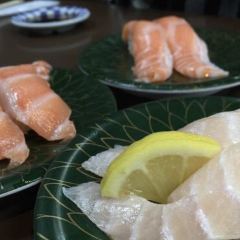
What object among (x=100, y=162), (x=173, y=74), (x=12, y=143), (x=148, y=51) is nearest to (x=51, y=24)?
(x=148, y=51)

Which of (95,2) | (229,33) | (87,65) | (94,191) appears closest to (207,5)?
(95,2)

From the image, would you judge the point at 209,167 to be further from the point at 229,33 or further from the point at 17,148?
the point at 229,33

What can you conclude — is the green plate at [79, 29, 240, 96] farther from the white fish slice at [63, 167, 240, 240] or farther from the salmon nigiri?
the white fish slice at [63, 167, 240, 240]

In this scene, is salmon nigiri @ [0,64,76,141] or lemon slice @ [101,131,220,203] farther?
salmon nigiri @ [0,64,76,141]

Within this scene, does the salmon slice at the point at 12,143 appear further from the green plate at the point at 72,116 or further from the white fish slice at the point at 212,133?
the white fish slice at the point at 212,133

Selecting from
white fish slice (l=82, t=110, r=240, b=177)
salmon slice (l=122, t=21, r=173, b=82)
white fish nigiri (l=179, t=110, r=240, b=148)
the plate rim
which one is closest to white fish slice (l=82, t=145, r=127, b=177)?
white fish slice (l=82, t=110, r=240, b=177)

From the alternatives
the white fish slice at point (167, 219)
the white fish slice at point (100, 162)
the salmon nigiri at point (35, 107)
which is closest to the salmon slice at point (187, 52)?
the salmon nigiri at point (35, 107)
